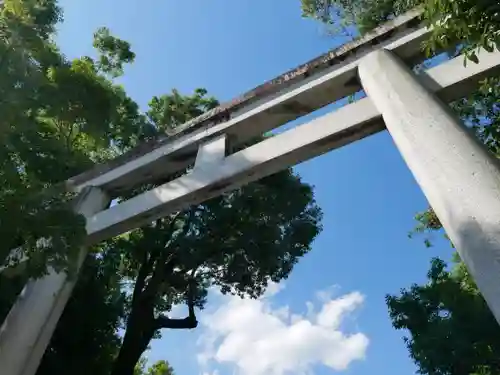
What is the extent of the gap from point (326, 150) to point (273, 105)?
0.68m

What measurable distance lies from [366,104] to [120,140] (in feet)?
19.8

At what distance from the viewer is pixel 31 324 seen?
3.62m

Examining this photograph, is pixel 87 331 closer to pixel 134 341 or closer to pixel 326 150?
pixel 134 341

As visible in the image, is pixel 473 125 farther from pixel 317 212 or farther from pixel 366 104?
pixel 317 212

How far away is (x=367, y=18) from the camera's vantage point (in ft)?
19.6

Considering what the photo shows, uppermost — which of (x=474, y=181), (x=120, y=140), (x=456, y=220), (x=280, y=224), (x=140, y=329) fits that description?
(x=120, y=140)

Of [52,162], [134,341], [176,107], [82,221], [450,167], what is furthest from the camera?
[176,107]

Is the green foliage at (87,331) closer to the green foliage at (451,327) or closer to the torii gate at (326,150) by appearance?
the torii gate at (326,150)

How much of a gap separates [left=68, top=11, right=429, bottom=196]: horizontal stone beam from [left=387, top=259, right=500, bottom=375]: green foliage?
5075 mm

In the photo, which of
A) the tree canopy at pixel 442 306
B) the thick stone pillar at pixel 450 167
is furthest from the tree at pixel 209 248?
the thick stone pillar at pixel 450 167

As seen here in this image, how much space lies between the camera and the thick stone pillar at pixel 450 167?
81.6 inches

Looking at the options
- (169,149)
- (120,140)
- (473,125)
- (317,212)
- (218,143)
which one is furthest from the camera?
(317,212)

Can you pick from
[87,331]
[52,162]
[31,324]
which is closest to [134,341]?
[87,331]

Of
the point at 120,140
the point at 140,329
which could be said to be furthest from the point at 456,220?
the point at 120,140
